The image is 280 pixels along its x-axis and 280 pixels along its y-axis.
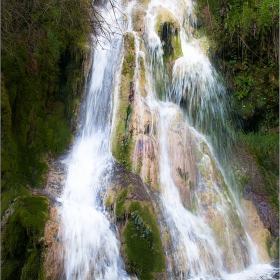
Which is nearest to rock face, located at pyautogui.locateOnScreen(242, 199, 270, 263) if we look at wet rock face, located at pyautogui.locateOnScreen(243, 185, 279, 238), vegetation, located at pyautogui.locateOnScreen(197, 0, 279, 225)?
wet rock face, located at pyautogui.locateOnScreen(243, 185, 279, 238)

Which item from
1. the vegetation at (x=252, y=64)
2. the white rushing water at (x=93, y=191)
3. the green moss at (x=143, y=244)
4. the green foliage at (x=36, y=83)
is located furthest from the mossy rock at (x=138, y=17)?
the green moss at (x=143, y=244)

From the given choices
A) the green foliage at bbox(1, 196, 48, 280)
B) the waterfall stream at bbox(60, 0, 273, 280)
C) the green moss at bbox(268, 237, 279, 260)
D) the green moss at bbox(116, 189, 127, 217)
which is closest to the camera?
the green foliage at bbox(1, 196, 48, 280)

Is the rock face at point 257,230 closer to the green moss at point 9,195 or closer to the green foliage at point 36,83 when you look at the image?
the green foliage at point 36,83

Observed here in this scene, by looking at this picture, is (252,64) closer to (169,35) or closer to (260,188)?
(169,35)

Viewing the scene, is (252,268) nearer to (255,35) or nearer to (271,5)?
(255,35)

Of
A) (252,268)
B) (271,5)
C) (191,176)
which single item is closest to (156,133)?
(191,176)

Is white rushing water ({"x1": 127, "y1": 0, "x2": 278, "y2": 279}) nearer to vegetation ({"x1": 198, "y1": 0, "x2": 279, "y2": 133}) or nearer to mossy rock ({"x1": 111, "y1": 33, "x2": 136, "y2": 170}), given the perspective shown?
mossy rock ({"x1": 111, "y1": 33, "x2": 136, "y2": 170})

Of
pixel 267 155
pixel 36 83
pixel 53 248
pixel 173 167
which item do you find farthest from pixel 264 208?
pixel 36 83
